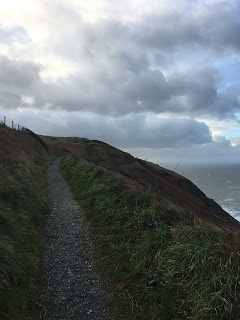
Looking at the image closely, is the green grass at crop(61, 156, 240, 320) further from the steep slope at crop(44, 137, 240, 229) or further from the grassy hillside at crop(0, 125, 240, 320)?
the steep slope at crop(44, 137, 240, 229)

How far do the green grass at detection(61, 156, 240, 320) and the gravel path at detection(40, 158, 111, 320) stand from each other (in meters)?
0.40

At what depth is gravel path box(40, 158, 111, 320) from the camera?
512 centimetres

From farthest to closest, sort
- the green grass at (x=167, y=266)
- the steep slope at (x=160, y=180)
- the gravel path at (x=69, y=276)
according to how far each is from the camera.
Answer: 1. the steep slope at (x=160, y=180)
2. the gravel path at (x=69, y=276)
3. the green grass at (x=167, y=266)

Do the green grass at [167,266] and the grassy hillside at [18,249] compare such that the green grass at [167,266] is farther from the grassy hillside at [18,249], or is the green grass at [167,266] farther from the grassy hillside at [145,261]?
the grassy hillside at [18,249]

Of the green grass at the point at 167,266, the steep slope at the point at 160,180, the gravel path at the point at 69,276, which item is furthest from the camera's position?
the steep slope at the point at 160,180

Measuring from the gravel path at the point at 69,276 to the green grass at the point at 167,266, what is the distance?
0.40 m

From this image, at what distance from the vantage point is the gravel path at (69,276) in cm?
512

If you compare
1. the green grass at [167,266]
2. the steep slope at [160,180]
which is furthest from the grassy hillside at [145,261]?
the steep slope at [160,180]

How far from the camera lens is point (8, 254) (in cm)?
590

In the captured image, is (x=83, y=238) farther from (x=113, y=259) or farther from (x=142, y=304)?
(x=142, y=304)

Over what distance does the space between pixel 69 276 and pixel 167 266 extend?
2.42 metres

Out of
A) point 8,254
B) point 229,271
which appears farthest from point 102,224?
point 229,271

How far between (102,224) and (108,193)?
10.3 feet

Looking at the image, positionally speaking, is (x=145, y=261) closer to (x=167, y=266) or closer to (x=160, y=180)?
(x=167, y=266)
